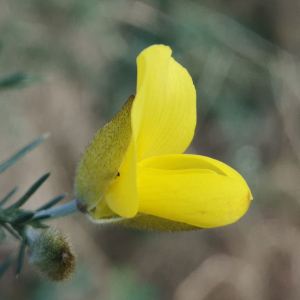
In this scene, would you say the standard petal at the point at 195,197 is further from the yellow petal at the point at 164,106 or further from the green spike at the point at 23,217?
the green spike at the point at 23,217

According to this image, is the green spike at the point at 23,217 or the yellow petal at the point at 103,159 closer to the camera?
the yellow petal at the point at 103,159

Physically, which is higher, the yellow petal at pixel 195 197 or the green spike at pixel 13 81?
the yellow petal at pixel 195 197

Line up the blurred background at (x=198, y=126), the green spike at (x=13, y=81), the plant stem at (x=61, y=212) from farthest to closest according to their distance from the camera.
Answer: the blurred background at (x=198, y=126) < the green spike at (x=13, y=81) < the plant stem at (x=61, y=212)

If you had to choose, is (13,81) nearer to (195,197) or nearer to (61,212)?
(61,212)

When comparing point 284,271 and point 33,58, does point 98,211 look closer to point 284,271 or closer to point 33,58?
point 33,58

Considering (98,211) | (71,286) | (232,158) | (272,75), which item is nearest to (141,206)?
(98,211)

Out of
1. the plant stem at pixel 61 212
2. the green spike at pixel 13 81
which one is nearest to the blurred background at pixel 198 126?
the green spike at pixel 13 81

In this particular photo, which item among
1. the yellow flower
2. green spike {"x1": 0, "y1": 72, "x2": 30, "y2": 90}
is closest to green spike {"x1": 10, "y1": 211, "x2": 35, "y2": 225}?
the yellow flower
